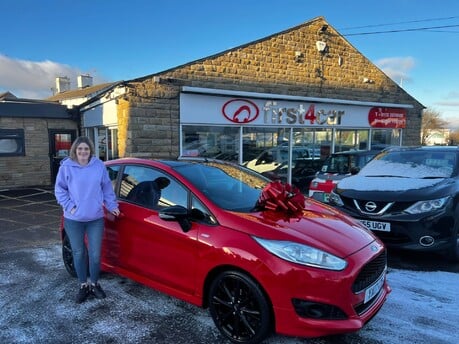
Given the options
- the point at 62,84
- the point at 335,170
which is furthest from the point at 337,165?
the point at 62,84

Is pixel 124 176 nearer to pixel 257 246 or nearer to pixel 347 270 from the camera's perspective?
pixel 257 246

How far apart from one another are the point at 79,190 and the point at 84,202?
12cm

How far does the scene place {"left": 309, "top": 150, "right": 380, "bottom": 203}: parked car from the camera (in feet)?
23.7

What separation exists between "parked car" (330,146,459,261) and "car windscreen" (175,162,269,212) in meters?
1.66

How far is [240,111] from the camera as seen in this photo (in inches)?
425

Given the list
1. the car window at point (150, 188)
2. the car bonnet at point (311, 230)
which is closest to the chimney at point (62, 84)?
the car window at point (150, 188)

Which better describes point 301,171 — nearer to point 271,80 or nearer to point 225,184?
point 271,80

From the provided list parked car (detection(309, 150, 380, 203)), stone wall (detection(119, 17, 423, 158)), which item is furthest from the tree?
parked car (detection(309, 150, 380, 203))

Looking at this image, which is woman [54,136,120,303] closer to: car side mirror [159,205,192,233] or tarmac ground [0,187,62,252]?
car side mirror [159,205,192,233]

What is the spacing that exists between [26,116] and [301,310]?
11.3m

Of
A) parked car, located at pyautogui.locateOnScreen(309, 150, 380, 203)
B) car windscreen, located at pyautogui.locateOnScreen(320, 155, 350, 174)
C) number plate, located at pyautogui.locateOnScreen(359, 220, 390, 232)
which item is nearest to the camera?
number plate, located at pyautogui.locateOnScreen(359, 220, 390, 232)

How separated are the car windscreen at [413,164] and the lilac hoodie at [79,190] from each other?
14.0 ft

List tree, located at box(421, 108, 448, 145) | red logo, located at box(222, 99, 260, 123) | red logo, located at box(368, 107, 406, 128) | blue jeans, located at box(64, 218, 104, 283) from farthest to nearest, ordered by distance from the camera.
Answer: tree, located at box(421, 108, 448, 145)
red logo, located at box(368, 107, 406, 128)
red logo, located at box(222, 99, 260, 123)
blue jeans, located at box(64, 218, 104, 283)

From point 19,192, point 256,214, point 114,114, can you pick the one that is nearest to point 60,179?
point 256,214
